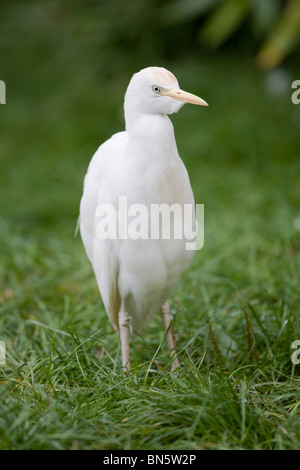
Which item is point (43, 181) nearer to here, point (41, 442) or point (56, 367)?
point (56, 367)

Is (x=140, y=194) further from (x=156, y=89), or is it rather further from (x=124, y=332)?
(x=124, y=332)

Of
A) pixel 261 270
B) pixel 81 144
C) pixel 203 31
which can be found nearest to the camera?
pixel 261 270

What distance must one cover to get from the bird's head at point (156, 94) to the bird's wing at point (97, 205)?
215mm

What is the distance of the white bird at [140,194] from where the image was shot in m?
1.96

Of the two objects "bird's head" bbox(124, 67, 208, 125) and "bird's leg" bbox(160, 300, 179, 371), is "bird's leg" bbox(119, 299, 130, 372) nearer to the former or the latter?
"bird's leg" bbox(160, 300, 179, 371)

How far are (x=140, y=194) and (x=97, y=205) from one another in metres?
0.22

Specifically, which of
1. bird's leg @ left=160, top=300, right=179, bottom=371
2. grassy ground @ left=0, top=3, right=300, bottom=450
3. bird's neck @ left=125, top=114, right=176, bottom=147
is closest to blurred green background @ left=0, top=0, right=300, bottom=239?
grassy ground @ left=0, top=3, right=300, bottom=450

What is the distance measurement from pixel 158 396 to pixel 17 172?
3.39 metres

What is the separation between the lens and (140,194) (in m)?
2.04

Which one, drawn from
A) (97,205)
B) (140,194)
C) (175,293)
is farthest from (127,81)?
(140,194)

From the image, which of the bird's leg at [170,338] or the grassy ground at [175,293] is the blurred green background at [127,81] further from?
the bird's leg at [170,338]

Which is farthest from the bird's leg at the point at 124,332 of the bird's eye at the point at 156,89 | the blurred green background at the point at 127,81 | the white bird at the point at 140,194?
the blurred green background at the point at 127,81

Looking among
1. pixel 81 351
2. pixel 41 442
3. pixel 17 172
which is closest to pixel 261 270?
pixel 81 351

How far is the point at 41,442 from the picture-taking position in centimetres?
181
